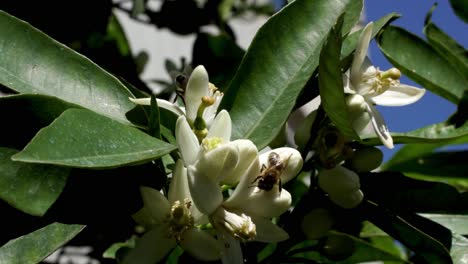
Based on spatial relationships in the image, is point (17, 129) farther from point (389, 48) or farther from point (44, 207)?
point (389, 48)

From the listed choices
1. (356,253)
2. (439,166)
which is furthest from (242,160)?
(439,166)

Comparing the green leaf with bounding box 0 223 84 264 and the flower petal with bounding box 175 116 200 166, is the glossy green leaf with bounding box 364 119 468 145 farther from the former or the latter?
the green leaf with bounding box 0 223 84 264

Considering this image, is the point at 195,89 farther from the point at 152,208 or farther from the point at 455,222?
the point at 455,222

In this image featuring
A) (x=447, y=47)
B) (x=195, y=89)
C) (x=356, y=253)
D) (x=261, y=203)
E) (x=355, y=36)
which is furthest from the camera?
(x=447, y=47)

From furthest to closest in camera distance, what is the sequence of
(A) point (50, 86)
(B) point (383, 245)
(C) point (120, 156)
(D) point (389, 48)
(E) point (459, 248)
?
(B) point (383, 245) → (D) point (389, 48) → (E) point (459, 248) → (A) point (50, 86) → (C) point (120, 156)

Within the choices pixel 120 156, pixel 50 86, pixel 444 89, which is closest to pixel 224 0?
pixel 444 89

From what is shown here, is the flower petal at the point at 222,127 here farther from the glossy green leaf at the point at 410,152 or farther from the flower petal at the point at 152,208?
the glossy green leaf at the point at 410,152
